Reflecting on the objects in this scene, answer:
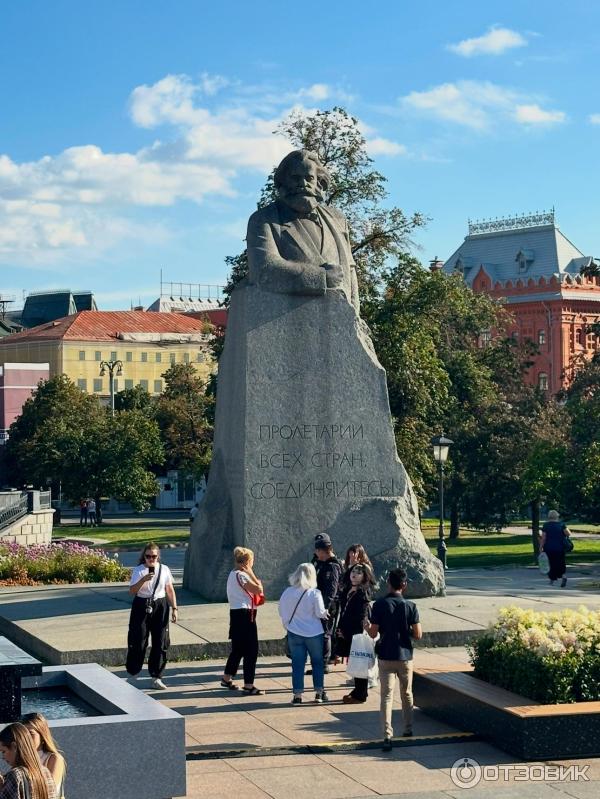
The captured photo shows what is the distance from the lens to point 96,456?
64.8 m

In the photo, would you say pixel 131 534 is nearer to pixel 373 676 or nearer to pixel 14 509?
pixel 14 509

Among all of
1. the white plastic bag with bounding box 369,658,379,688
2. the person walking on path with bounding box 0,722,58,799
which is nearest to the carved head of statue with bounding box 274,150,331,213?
the white plastic bag with bounding box 369,658,379,688

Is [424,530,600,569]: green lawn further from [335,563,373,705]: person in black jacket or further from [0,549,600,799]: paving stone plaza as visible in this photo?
[335,563,373,705]: person in black jacket

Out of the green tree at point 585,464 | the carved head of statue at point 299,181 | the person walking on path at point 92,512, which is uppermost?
the carved head of statue at point 299,181

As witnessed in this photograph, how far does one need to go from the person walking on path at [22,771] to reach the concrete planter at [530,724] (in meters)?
4.51

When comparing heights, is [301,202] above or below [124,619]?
above

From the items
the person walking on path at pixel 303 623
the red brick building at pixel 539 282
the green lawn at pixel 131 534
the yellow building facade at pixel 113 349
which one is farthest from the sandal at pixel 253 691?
the yellow building facade at pixel 113 349

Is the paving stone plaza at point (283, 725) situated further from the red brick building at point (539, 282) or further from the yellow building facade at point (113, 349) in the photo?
the yellow building facade at point (113, 349)

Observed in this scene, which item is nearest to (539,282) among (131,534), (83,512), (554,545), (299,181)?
(83,512)

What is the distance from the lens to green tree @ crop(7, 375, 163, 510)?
64.1m

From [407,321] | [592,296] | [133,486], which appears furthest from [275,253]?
[592,296]

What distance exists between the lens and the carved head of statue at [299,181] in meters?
18.1

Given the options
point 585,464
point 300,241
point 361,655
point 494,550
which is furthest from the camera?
point 494,550

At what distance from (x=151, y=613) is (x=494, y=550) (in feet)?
106
